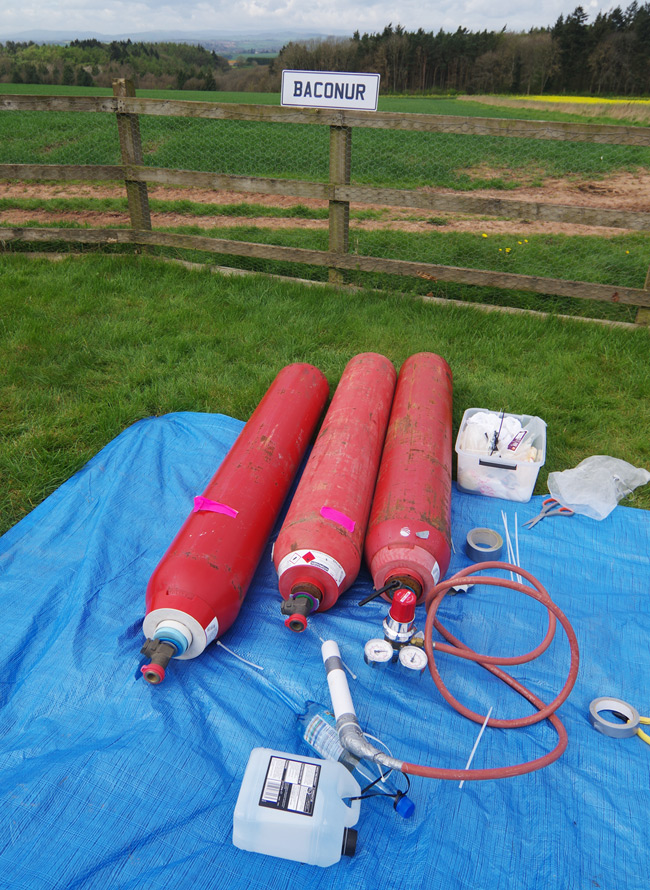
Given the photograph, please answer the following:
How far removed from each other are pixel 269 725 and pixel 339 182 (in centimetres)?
472

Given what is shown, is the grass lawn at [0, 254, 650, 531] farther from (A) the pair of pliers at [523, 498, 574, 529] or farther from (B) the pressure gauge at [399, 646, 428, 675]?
(B) the pressure gauge at [399, 646, 428, 675]

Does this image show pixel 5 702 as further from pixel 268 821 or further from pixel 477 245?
pixel 477 245

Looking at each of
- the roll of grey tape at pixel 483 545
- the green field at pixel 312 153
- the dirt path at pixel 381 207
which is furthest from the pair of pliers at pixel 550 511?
the green field at pixel 312 153

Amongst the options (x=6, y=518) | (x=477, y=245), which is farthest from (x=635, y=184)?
(x=6, y=518)

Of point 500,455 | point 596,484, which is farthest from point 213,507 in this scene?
point 596,484

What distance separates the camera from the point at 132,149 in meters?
6.07

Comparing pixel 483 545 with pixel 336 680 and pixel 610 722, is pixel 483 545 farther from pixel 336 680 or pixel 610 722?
pixel 336 680

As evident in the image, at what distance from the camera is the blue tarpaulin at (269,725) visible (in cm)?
181

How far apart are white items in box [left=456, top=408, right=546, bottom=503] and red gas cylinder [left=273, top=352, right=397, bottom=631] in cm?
52

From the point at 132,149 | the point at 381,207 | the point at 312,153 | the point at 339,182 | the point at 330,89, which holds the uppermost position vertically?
the point at 330,89

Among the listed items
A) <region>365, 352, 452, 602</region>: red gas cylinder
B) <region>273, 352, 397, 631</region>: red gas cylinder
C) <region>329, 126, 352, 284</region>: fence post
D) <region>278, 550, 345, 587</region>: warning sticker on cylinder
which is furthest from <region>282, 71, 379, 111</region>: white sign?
<region>278, 550, 345, 587</region>: warning sticker on cylinder

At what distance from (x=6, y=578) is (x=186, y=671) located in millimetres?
1042

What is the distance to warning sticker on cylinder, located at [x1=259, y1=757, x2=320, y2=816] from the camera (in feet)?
5.94

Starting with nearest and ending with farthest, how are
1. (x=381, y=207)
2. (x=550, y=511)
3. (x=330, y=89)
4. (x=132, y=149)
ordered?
(x=550, y=511)
(x=330, y=89)
(x=132, y=149)
(x=381, y=207)
